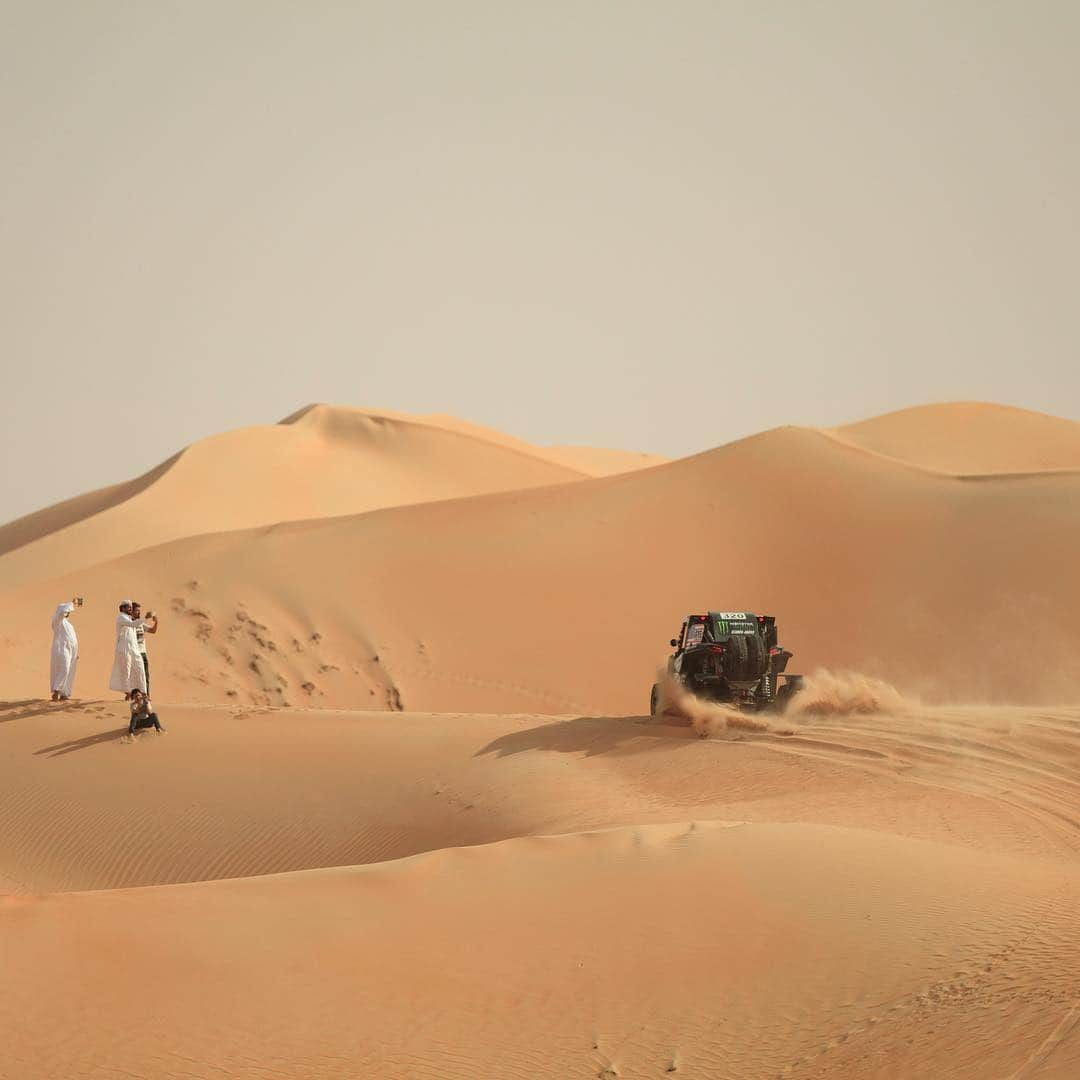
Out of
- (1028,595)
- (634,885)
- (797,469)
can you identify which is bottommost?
(634,885)

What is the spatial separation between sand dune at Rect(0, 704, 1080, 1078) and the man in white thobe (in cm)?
365

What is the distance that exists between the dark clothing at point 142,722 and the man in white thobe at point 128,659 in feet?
1.25

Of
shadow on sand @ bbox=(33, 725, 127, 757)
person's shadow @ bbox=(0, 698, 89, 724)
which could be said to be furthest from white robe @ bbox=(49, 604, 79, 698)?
shadow on sand @ bbox=(33, 725, 127, 757)

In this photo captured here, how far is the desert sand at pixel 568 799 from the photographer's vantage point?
7.50 meters

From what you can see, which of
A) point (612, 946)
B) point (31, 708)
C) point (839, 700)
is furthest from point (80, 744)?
point (612, 946)

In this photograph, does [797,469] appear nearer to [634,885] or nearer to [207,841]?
[207,841]

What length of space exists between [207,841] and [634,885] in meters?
7.00

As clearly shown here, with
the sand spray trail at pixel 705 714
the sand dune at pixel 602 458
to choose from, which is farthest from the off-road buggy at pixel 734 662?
the sand dune at pixel 602 458

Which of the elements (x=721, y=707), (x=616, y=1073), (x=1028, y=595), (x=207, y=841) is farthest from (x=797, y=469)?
(x=616, y=1073)

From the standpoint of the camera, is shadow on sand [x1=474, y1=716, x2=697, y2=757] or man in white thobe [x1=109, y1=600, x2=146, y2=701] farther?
man in white thobe [x1=109, y1=600, x2=146, y2=701]

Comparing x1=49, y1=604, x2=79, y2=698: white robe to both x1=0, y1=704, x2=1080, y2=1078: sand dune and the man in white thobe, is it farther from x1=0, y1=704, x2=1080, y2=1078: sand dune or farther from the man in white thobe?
x1=0, y1=704, x2=1080, y2=1078: sand dune

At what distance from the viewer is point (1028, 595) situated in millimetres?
28438

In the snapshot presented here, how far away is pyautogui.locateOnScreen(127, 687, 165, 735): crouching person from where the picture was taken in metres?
17.8

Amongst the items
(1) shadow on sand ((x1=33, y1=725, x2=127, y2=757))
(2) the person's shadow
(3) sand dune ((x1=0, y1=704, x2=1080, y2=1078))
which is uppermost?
(2) the person's shadow
